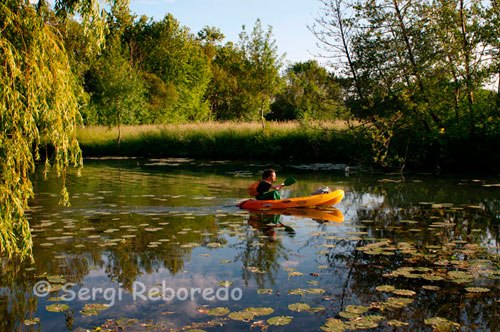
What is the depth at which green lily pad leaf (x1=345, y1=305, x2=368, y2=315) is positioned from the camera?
4534 mm

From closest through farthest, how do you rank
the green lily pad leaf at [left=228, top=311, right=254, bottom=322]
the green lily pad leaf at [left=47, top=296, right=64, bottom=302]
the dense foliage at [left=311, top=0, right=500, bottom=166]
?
1. the green lily pad leaf at [left=228, top=311, right=254, bottom=322]
2. the green lily pad leaf at [left=47, top=296, right=64, bottom=302]
3. the dense foliage at [left=311, top=0, right=500, bottom=166]

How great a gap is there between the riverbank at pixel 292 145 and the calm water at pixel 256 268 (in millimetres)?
8292

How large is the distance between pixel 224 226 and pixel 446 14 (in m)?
12.9

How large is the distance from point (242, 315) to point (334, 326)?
2.85 feet

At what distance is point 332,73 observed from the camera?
18672 mm

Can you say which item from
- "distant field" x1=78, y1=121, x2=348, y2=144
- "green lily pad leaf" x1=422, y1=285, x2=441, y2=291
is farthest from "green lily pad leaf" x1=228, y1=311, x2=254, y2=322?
"distant field" x1=78, y1=121, x2=348, y2=144

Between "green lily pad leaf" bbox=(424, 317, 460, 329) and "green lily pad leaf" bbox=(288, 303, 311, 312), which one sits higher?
"green lily pad leaf" bbox=(424, 317, 460, 329)

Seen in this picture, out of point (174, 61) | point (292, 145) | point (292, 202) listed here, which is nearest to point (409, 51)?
point (292, 202)

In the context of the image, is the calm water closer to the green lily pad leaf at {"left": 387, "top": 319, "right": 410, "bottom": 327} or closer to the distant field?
the green lily pad leaf at {"left": 387, "top": 319, "right": 410, "bottom": 327}

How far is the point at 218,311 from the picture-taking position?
4621mm

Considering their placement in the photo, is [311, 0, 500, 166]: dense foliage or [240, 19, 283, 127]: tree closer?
[311, 0, 500, 166]: dense foliage

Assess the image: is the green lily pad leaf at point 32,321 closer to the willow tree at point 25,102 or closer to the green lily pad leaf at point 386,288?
the willow tree at point 25,102

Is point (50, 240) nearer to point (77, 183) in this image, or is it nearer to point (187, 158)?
point (77, 183)

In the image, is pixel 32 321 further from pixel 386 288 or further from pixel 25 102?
pixel 386 288
